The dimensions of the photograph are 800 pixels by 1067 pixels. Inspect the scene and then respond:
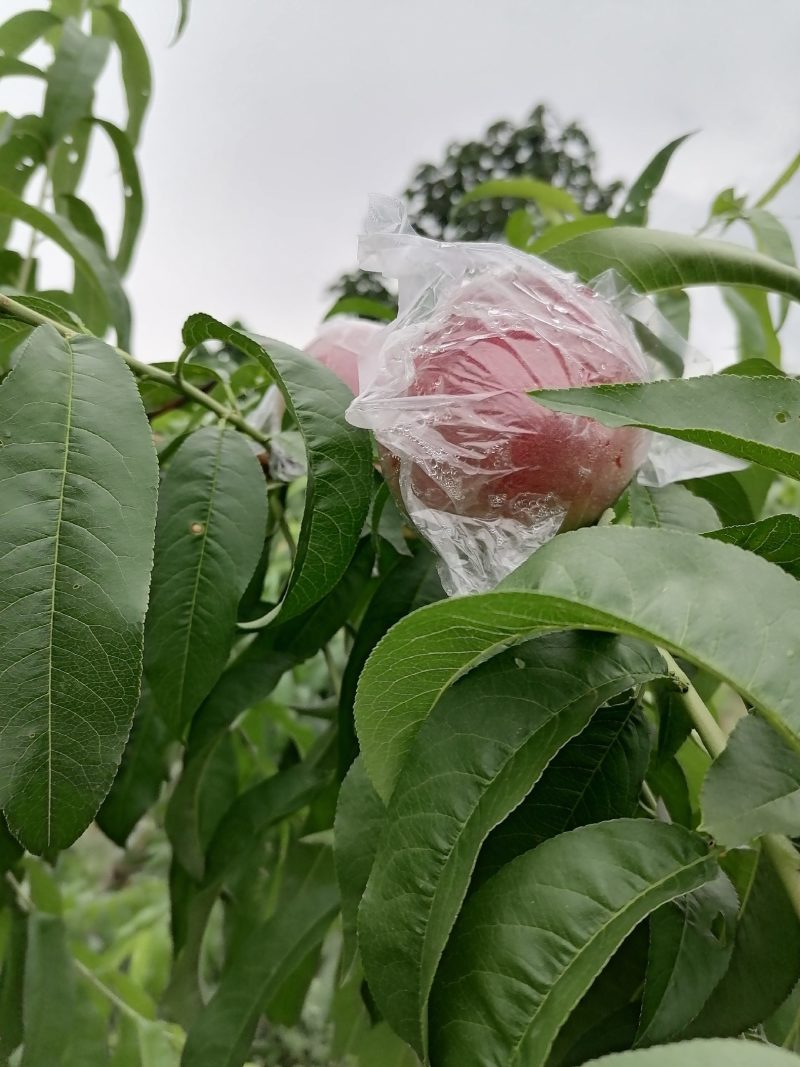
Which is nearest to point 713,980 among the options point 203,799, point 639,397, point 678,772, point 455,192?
point 678,772

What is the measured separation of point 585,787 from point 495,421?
0.16 metres

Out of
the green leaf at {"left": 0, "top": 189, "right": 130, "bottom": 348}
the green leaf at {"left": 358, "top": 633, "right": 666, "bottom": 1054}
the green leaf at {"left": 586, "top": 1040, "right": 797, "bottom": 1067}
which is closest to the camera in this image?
the green leaf at {"left": 586, "top": 1040, "right": 797, "bottom": 1067}

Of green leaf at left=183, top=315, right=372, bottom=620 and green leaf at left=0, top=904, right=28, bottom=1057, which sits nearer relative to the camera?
green leaf at left=183, top=315, right=372, bottom=620

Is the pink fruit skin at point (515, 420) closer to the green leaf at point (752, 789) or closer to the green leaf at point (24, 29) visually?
the green leaf at point (752, 789)

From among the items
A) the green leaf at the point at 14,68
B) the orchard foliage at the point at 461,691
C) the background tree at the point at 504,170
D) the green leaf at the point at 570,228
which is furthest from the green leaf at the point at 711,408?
the background tree at the point at 504,170

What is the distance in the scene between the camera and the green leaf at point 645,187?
2.20ft

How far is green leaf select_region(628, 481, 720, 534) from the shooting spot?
45 cm

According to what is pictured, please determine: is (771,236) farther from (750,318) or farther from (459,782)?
(459,782)

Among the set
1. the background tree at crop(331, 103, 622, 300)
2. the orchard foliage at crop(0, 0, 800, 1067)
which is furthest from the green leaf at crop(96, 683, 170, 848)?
the background tree at crop(331, 103, 622, 300)

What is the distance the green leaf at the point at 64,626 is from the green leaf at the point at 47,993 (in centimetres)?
39

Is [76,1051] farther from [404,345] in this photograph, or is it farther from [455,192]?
[455,192]

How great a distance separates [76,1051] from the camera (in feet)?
2.04

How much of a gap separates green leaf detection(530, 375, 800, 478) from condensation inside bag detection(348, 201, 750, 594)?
0.21ft

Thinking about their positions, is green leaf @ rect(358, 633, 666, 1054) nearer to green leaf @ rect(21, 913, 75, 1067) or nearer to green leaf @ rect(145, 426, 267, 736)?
green leaf @ rect(145, 426, 267, 736)
